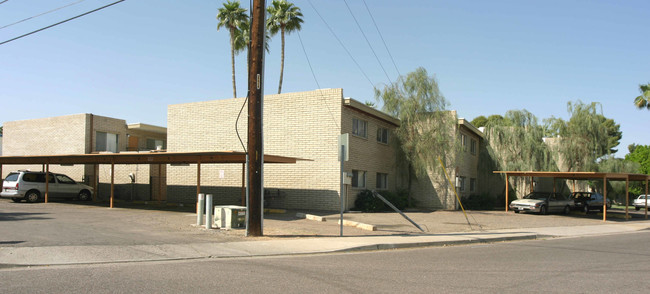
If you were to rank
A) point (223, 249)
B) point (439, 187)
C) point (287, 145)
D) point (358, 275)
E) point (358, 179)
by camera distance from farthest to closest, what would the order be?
1. point (439, 187)
2. point (358, 179)
3. point (287, 145)
4. point (223, 249)
5. point (358, 275)

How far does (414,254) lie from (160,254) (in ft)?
18.2

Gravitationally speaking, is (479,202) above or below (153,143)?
below

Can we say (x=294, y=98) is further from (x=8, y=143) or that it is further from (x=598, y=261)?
(x=8, y=143)

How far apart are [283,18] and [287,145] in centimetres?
1938

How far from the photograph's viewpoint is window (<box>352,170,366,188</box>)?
23962 millimetres

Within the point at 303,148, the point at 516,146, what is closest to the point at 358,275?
the point at 303,148

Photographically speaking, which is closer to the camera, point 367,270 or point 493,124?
point 367,270

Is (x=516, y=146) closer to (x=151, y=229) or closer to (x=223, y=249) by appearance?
(x=151, y=229)

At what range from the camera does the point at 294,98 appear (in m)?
23.6

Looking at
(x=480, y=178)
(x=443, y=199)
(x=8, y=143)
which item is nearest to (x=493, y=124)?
(x=480, y=178)

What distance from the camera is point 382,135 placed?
26.9 meters

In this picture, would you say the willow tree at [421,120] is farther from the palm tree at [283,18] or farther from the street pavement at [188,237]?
the palm tree at [283,18]

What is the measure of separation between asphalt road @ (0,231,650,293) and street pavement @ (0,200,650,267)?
0.90 meters

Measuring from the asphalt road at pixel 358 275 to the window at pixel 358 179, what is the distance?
41.8 feet
